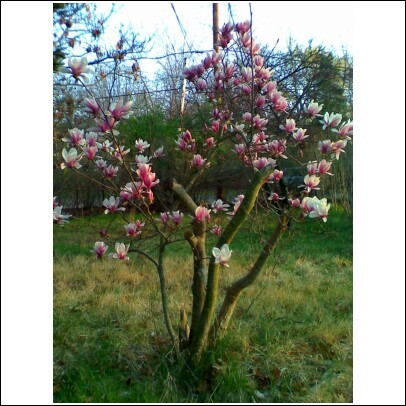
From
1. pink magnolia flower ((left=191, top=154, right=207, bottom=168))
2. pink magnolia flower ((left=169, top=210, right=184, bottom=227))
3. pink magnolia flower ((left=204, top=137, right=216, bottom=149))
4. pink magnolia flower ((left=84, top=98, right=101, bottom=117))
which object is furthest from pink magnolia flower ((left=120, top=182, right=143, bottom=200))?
pink magnolia flower ((left=204, top=137, right=216, bottom=149))

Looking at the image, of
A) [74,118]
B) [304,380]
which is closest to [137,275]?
[74,118]

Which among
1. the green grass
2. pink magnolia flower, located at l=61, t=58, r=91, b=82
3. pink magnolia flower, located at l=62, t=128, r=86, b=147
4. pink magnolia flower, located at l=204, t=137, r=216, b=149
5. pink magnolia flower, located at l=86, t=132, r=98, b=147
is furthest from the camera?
pink magnolia flower, located at l=204, t=137, r=216, b=149

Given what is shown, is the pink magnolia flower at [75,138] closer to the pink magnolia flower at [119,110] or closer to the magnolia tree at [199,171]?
the magnolia tree at [199,171]

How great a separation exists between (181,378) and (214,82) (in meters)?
1.32

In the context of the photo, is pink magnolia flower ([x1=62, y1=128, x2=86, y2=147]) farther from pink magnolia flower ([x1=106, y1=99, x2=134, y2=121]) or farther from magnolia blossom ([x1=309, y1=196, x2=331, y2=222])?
magnolia blossom ([x1=309, y1=196, x2=331, y2=222])

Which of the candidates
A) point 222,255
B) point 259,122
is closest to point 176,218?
point 222,255

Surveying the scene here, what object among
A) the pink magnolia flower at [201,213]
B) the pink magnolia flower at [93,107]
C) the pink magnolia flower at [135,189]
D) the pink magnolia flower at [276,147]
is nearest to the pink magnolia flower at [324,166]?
the pink magnolia flower at [276,147]

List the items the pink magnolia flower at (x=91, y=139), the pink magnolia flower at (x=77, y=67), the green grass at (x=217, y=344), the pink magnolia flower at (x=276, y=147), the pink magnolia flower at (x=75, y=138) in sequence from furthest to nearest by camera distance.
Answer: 1. the pink magnolia flower at (x=276, y=147)
2. the green grass at (x=217, y=344)
3. the pink magnolia flower at (x=91, y=139)
4. the pink magnolia flower at (x=75, y=138)
5. the pink magnolia flower at (x=77, y=67)

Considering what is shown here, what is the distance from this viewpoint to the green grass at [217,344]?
189 centimetres

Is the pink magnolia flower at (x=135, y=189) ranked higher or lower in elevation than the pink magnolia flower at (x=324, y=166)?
lower

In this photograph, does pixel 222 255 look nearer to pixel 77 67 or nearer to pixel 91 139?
pixel 91 139

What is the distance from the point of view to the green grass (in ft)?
6.21

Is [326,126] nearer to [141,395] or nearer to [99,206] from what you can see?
[141,395]

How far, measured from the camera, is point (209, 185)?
4902 mm
